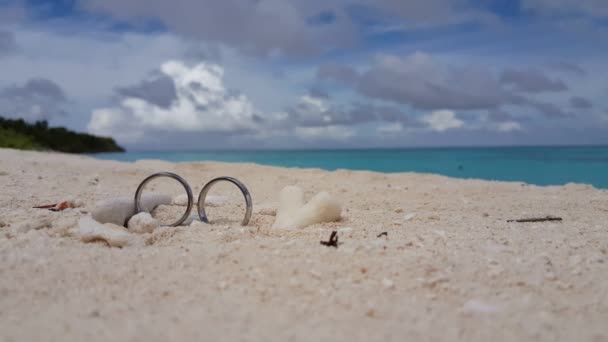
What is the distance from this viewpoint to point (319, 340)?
86.6 inches

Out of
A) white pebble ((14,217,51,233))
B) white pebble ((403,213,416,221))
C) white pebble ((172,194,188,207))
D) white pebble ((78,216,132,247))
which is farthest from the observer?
white pebble ((172,194,188,207))

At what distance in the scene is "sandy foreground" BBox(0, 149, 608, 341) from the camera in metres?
2.32

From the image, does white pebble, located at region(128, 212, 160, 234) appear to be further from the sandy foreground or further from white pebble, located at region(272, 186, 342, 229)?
white pebble, located at region(272, 186, 342, 229)

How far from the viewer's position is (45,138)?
25766 millimetres

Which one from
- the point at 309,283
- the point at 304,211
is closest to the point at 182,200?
the point at 304,211

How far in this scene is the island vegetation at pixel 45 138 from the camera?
19.2 metres

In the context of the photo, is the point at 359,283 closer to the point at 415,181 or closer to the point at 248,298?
the point at 248,298

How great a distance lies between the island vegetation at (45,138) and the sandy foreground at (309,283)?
16.2 meters

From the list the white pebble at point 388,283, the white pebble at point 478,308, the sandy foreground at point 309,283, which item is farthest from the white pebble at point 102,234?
→ the white pebble at point 478,308

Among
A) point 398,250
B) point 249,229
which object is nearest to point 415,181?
point 249,229

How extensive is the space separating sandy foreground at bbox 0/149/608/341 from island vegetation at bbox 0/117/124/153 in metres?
16.2

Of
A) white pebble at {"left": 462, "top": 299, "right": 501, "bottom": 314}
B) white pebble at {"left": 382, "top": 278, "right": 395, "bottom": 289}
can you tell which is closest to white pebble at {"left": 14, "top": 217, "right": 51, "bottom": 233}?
white pebble at {"left": 382, "top": 278, "right": 395, "bottom": 289}

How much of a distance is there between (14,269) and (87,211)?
6.20 feet

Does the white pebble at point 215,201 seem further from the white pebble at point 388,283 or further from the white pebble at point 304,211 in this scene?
the white pebble at point 388,283
